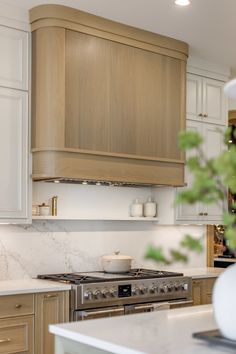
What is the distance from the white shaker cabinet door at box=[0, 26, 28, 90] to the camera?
4008 mm

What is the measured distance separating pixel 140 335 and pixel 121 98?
2736 millimetres

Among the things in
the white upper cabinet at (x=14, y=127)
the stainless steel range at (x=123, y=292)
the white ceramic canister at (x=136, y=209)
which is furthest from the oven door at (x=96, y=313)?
the white ceramic canister at (x=136, y=209)

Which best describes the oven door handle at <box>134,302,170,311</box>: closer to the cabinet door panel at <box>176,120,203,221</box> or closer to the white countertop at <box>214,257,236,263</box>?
the cabinet door panel at <box>176,120,203,221</box>

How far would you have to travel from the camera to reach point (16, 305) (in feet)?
12.0

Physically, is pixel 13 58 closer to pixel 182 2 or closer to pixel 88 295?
pixel 182 2

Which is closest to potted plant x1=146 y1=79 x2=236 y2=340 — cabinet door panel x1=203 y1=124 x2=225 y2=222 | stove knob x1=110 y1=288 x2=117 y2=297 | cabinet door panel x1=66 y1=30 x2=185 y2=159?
stove knob x1=110 y1=288 x2=117 y2=297

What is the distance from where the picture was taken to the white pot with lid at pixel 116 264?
4500mm

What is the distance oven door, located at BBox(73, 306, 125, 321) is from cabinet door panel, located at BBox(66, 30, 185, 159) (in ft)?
4.06

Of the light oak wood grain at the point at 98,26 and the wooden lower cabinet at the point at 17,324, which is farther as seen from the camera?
the light oak wood grain at the point at 98,26

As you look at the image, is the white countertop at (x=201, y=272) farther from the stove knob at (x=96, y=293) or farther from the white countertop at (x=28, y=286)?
the white countertop at (x=28, y=286)

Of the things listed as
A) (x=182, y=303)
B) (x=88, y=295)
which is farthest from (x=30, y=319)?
(x=182, y=303)

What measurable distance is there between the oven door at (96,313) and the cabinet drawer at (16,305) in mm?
345

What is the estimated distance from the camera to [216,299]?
75.2 inches

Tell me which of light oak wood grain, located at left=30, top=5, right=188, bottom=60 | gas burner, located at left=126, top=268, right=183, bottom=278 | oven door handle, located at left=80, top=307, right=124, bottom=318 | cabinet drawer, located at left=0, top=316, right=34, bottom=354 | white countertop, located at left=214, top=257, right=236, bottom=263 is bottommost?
cabinet drawer, located at left=0, top=316, right=34, bottom=354
